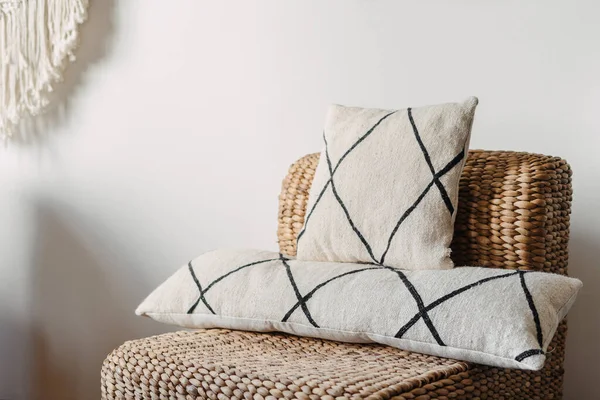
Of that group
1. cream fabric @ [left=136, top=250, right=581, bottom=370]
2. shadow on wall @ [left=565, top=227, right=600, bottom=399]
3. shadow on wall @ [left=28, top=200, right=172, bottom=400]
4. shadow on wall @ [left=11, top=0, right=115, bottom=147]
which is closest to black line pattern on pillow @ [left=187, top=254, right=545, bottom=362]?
cream fabric @ [left=136, top=250, right=581, bottom=370]

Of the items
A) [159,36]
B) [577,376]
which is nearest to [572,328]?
[577,376]

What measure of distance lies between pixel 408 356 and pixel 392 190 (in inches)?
12.6

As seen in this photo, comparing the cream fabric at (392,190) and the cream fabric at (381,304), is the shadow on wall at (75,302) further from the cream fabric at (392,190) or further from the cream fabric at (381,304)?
the cream fabric at (392,190)

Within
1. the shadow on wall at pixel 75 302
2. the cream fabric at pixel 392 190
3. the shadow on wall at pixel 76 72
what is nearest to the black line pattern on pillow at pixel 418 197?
the cream fabric at pixel 392 190

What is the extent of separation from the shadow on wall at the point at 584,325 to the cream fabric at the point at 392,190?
42 centimetres

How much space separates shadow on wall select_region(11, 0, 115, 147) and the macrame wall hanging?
3 cm

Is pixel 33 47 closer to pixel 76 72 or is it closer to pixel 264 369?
pixel 76 72

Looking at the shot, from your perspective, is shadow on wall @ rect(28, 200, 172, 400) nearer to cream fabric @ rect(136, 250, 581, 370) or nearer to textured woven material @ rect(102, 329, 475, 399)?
cream fabric @ rect(136, 250, 581, 370)

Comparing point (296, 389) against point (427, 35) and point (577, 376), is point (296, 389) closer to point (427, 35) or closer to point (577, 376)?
point (577, 376)

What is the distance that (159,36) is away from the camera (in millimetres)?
2096

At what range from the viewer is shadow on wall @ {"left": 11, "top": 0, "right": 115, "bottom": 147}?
2.15 meters

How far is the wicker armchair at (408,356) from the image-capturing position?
39.4 inches

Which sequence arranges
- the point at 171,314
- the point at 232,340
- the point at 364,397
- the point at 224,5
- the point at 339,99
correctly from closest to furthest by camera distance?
the point at 364,397 → the point at 232,340 → the point at 171,314 → the point at 339,99 → the point at 224,5

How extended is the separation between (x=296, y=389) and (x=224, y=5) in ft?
4.26
